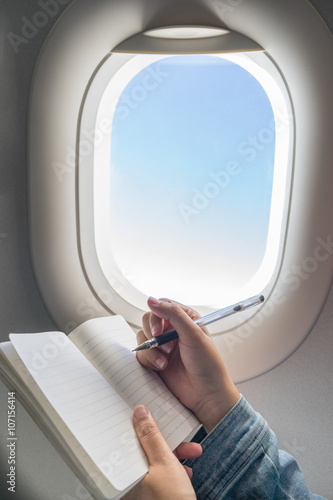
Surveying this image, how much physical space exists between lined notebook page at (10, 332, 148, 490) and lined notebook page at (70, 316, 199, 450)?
0.02 m

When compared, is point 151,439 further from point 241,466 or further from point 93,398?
point 241,466

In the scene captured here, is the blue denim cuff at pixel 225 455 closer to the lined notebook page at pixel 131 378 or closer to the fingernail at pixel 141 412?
the lined notebook page at pixel 131 378

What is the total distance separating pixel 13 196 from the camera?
0.80m

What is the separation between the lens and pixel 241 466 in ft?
2.27

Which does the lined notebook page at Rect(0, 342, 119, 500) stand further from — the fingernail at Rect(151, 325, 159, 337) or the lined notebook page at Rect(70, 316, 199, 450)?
the fingernail at Rect(151, 325, 159, 337)

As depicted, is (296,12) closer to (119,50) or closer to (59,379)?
(119,50)

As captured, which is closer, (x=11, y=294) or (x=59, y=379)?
(x=59, y=379)

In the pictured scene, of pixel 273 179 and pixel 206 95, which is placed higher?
pixel 206 95

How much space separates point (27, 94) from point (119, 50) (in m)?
0.19

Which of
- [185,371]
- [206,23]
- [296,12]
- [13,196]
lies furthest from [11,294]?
[296,12]

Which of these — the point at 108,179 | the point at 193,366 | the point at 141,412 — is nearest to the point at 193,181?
the point at 108,179

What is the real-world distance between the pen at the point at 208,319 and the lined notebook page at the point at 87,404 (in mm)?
106

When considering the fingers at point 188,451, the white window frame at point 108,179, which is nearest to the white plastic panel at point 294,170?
the white window frame at point 108,179

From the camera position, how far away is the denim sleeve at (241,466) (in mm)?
687
